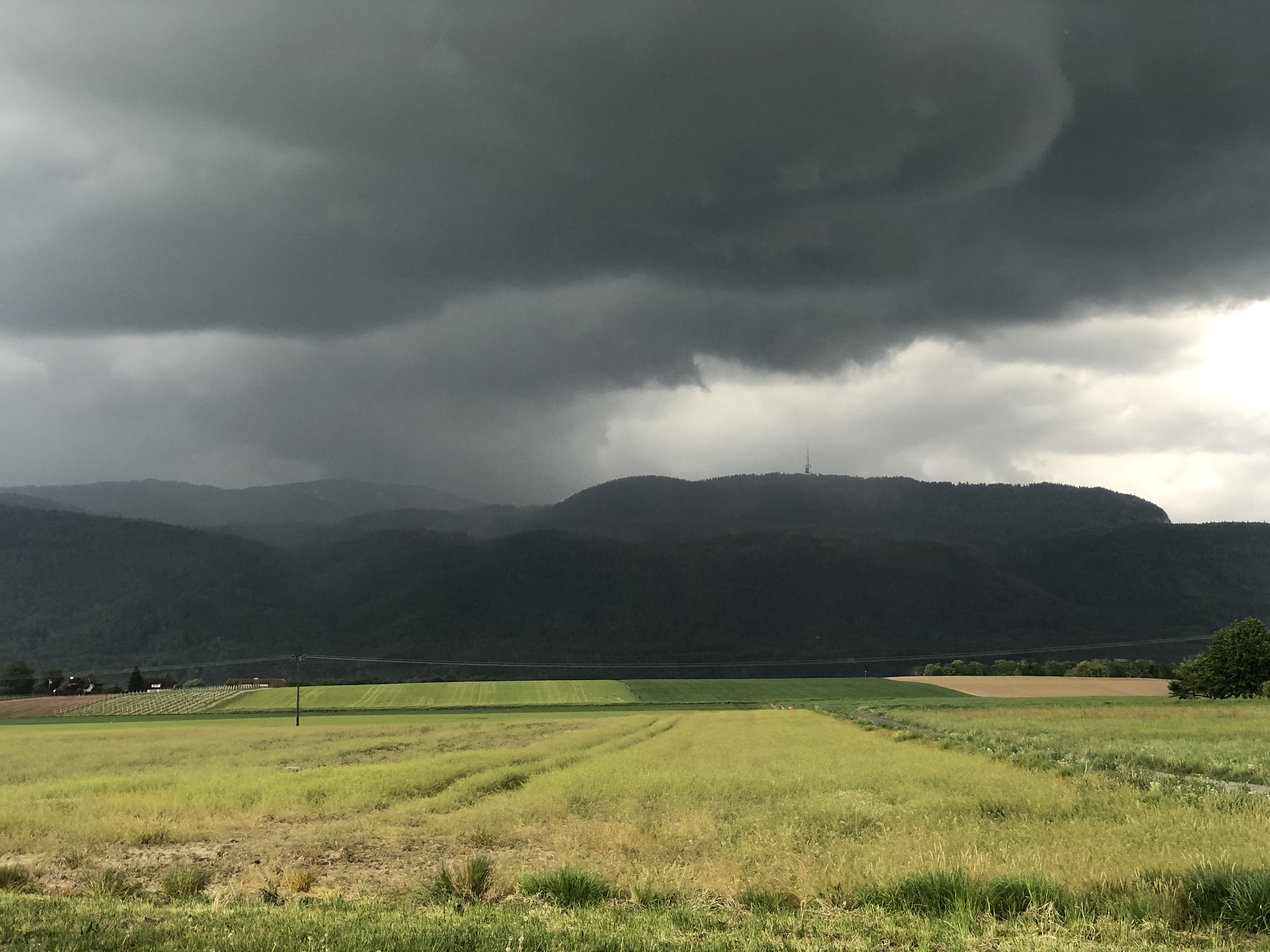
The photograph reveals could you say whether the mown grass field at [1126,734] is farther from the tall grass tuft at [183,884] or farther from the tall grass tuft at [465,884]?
the tall grass tuft at [183,884]

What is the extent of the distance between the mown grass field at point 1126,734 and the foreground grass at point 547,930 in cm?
2165

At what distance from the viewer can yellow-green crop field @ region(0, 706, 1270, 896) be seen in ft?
50.2

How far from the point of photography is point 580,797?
26.7 metres

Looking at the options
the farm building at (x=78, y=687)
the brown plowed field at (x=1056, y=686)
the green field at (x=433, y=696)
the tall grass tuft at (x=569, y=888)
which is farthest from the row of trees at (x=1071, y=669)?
the farm building at (x=78, y=687)

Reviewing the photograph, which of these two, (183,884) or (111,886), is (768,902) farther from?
(111,886)

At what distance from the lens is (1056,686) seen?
119 meters

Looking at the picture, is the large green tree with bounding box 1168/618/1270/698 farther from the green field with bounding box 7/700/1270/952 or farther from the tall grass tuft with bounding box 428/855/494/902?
the tall grass tuft with bounding box 428/855/494/902

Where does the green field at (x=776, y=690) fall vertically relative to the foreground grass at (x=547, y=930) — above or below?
below

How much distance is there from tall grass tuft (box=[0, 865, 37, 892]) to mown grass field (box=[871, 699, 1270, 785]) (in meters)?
31.2

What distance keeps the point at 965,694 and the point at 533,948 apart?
119 m

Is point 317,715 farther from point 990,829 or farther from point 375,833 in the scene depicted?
point 990,829

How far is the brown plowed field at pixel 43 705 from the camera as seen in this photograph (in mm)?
109125

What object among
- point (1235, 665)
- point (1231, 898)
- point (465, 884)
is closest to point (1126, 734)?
point (1231, 898)

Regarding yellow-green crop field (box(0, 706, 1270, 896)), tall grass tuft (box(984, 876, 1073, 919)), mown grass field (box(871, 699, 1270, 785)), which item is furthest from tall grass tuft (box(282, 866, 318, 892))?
mown grass field (box(871, 699, 1270, 785))
